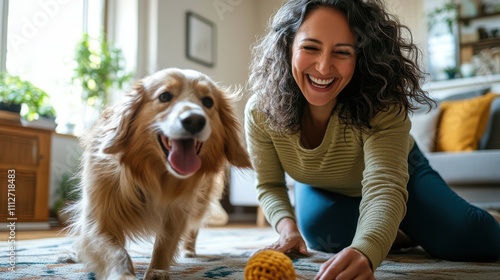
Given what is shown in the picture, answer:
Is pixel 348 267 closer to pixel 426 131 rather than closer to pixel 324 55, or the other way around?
pixel 324 55

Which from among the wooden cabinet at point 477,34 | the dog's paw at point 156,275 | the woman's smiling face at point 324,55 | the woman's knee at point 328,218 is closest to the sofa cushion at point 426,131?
the wooden cabinet at point 477,34

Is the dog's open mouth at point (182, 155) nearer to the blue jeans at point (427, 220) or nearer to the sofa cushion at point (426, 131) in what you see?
the blue jeans at point (427, 220)

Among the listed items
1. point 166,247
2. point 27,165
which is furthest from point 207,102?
point 27,165

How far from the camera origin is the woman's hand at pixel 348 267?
3.45 ft

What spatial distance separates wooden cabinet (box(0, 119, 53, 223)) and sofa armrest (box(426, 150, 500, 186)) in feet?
8.82

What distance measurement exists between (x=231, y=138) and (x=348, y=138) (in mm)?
374

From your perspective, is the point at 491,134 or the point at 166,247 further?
the point at 491,134

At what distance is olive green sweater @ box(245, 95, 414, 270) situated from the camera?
121 centimetres

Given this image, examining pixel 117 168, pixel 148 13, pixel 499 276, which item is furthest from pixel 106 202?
pixel 148 13

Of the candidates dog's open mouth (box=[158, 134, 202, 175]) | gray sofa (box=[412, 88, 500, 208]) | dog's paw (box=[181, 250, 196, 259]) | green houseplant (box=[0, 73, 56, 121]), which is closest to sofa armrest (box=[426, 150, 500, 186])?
gray sofa (box=[412, 88, 500, 208])

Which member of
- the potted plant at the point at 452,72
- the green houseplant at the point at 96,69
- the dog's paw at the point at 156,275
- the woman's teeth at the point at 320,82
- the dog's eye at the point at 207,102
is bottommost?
the dog's paw at the point at 156,275

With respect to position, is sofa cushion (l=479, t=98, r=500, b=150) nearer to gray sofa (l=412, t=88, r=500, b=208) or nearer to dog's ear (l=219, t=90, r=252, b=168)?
gray sofa (l=412, t=88, r=500, b=208)

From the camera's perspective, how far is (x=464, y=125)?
376cm

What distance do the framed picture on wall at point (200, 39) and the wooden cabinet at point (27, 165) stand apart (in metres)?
2.07
